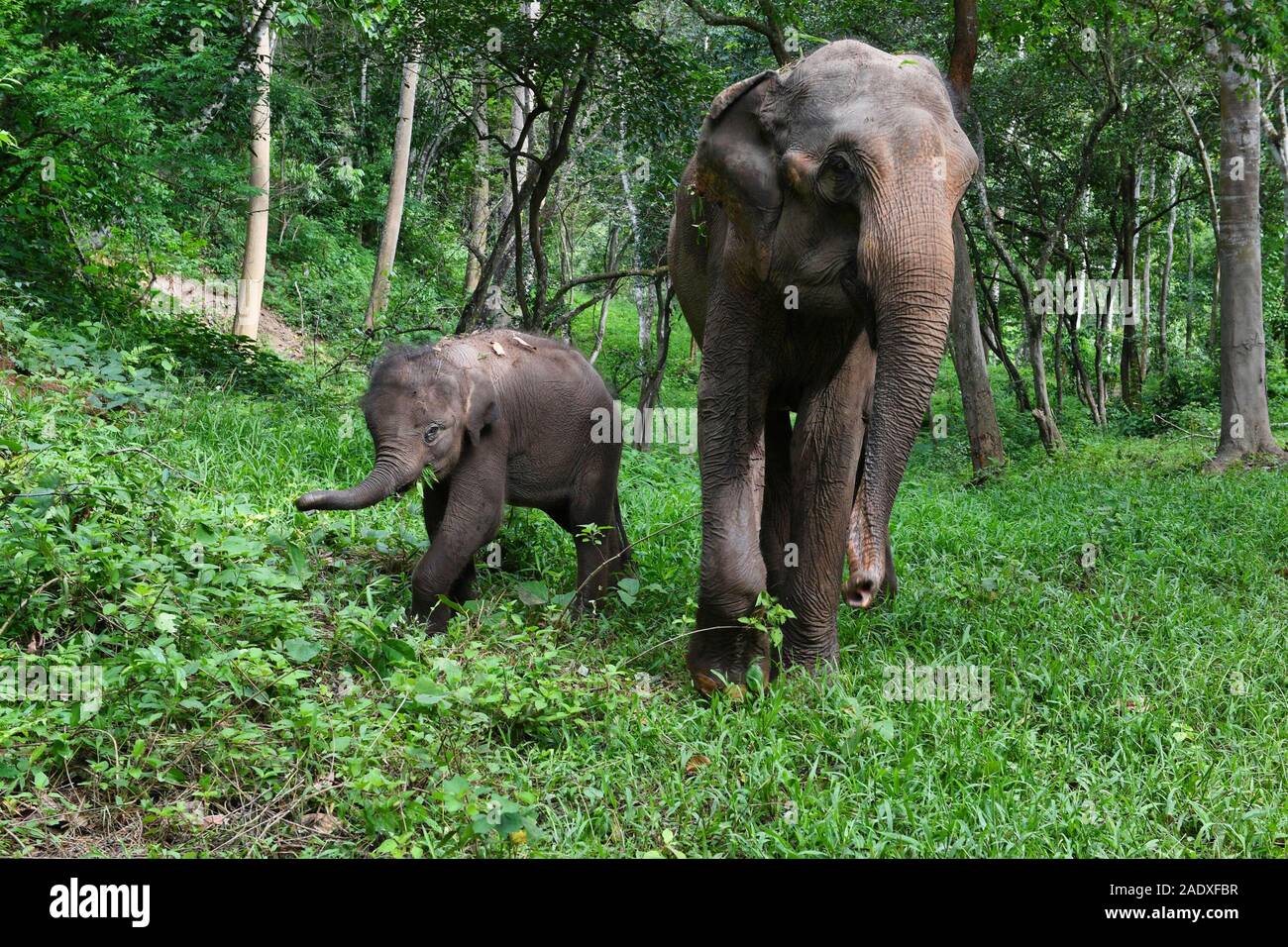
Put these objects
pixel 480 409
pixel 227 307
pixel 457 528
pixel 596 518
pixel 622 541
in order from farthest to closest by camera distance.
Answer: pixel 227 307
pixel 622 541
pixel 596 518
pixel 480 409
pixel 457 528

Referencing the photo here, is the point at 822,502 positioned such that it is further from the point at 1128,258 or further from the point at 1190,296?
the point at 1190,296

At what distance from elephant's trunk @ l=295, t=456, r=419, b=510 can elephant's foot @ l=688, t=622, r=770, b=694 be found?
169 centimetres

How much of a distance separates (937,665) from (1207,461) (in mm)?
8144

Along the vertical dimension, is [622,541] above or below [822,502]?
below

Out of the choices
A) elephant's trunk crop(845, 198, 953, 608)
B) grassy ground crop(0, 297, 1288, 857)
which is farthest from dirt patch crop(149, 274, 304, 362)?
elephant's trunk crop(845, 198, 953, 608)

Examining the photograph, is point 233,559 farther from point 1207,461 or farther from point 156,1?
point 1207,461

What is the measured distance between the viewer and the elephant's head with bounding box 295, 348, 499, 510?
5660 millimetres

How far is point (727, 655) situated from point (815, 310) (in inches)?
60.4

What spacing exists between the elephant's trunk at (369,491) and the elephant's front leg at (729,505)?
4.97ft

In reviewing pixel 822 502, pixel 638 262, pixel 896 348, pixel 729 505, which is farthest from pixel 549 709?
pixel 638 262

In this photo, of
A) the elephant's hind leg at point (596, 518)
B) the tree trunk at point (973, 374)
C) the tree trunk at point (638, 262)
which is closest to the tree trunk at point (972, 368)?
the tree trunk at point (973, 374)

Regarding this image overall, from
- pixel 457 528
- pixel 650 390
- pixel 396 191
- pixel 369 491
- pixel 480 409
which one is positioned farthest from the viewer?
pixel 396 191

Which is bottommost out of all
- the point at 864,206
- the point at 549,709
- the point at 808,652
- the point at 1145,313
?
the point at 549,709

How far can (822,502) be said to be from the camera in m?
5.16
